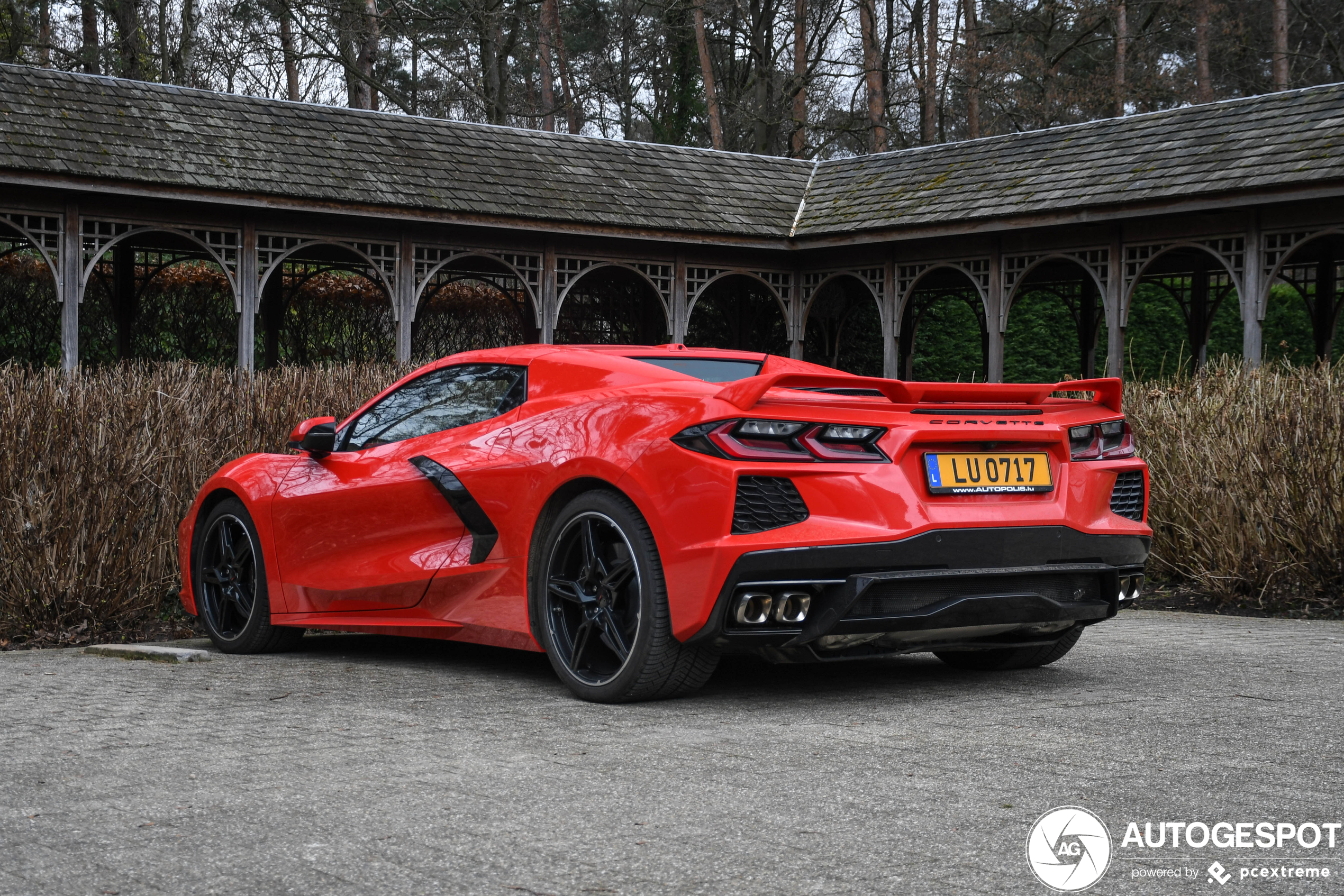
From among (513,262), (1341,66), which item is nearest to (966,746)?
(513,262)

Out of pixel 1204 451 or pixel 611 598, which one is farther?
pixel 1204 451

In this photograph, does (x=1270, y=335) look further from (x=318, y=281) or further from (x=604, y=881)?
(x=604, y=881)

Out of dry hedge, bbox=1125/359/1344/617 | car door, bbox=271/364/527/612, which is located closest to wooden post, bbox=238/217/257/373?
car door, bbox=271/364/527/612

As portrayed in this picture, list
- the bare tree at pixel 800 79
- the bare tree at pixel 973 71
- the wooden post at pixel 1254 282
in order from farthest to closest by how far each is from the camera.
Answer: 1. the bare tree at pixel 800 79
2. the bare tree at pixel 973 71
3. the wooden post at pixel 1254 282

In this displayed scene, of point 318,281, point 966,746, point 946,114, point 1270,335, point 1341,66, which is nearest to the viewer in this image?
point 966,746

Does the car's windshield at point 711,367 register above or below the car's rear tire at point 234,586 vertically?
above

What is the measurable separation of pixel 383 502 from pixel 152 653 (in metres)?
1.39

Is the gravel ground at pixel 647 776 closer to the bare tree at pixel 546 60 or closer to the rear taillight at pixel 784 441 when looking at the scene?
the rear taillight at pixel 784 441

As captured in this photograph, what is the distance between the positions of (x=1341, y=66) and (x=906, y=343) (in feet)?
48.4

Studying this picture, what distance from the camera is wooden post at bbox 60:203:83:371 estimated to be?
16.2 metres

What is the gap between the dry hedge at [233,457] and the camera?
724cm

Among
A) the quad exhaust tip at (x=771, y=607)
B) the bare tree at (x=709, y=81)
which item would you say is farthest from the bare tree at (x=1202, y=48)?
the quad exhaust tip at (x=771, y=607)

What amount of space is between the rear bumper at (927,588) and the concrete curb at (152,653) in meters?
2.82

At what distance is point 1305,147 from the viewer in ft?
52.7
